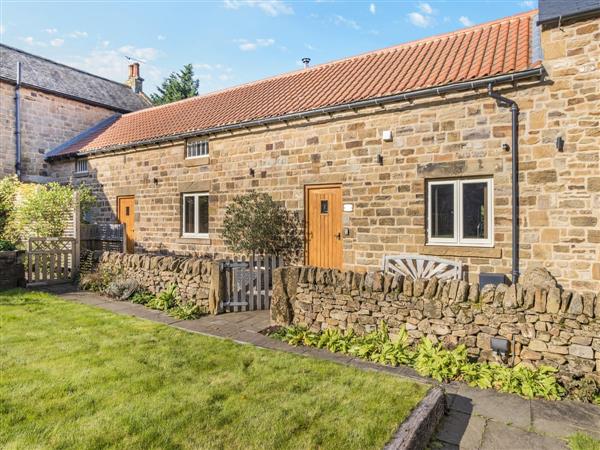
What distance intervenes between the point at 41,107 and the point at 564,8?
19845 mm

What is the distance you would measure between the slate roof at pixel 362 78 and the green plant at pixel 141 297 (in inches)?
206

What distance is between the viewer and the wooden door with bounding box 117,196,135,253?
558 inches

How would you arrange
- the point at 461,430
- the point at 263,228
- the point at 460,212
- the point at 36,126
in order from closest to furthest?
the point at 461,430 → the point at 460,212 → the point at 263,228 → the point at 36,126

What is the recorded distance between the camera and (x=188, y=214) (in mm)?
12711

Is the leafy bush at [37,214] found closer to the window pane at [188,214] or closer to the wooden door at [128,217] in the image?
the wooden door at [128,217]

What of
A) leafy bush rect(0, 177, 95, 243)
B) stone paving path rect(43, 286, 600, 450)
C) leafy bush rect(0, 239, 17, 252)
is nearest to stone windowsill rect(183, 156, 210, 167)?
leafy bush rect(0, 177, 95, 243)

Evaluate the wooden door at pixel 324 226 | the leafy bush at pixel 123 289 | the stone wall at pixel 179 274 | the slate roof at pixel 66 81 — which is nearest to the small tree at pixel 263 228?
the wooden door at pixel 324 226

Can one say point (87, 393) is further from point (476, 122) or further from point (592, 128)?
point (592, 128)

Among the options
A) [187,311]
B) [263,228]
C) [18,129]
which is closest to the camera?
[187,311]

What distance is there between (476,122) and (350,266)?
4148 millimetres

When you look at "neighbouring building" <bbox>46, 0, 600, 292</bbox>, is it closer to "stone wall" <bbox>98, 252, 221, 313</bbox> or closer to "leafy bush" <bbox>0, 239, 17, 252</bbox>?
"stone wall" <bbox>98, 252, 221, 313</bbox>

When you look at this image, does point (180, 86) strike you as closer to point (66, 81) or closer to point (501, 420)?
point (66, 81)

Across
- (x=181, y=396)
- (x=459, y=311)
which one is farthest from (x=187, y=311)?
(x=459, y=311)

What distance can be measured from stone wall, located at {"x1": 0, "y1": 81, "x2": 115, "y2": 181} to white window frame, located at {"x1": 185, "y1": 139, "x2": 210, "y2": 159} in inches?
281
